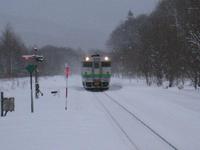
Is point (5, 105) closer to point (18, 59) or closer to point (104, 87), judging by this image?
point (104, 87)

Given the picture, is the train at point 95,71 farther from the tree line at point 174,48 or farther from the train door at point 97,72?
the tree line at point 174,48

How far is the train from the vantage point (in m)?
36.0

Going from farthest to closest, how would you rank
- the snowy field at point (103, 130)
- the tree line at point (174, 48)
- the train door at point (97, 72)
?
the train door at point (97, 72) → the tree line at point (174, 48) → the snowy field at point (103, 130)

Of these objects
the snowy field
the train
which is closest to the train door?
the train

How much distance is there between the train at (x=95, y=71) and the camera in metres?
36.0

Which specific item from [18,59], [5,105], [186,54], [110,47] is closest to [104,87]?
[186,54]

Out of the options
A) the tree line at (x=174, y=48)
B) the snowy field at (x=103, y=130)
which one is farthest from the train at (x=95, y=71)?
the snowy field at (x=103, y=130)

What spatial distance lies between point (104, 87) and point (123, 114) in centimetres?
2020

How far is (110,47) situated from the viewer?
113688 millimetres

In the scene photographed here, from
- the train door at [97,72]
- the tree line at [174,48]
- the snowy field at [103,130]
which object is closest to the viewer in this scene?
the snowy field at [103,130]

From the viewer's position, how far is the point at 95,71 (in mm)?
35906

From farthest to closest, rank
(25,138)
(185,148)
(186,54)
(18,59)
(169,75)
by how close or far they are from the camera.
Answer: (18,59) < (169,75) < (186,54) < (25,138) < (185,148)

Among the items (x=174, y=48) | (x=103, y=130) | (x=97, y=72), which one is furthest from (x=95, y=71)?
(x=103, y=130)

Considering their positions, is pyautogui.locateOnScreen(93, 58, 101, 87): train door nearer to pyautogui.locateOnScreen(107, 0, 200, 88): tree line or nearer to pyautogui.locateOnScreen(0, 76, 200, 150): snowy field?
pyautogui.locateOnScreen(107, 0, 200, 88): tree line
